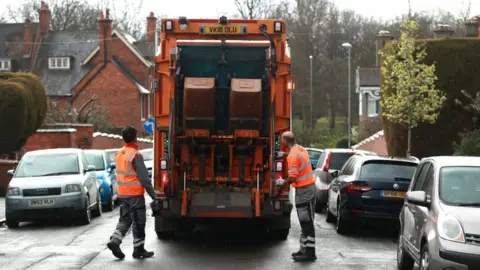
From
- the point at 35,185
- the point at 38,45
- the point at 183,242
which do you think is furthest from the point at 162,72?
the point at 38,45

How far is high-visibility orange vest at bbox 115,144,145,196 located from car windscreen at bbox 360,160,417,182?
4971 millimetres

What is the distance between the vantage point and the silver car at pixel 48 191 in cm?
1845

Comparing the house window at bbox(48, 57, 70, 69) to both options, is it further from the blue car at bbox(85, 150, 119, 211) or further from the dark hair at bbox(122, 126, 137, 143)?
the dark hair at bbox(122, 126, 137, 143)

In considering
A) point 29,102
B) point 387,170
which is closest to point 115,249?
point 387,170

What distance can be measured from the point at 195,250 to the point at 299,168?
222 cm

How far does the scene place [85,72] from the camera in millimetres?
63531

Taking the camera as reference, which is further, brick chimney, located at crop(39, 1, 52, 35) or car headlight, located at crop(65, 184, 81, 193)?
brick chimney, located at crop(39, 1, 52, 35)

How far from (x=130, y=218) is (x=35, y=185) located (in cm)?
599

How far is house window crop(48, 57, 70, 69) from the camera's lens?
213ft

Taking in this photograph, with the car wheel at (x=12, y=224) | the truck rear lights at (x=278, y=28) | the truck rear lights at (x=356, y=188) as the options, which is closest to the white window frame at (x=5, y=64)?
the car wheel at (x=12, y=224)

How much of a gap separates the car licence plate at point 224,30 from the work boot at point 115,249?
12.1 ft

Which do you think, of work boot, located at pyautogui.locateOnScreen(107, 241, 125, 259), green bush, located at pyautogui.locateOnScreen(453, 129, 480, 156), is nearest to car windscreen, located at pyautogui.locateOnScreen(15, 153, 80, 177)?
work boot, located at pyautogui.locateOnScreen(107, 241, 125, 259)

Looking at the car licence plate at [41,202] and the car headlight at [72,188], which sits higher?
the car headlight at [72,188]

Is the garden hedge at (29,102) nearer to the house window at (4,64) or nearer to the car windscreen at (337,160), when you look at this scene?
the car windscreen at (337,160)
